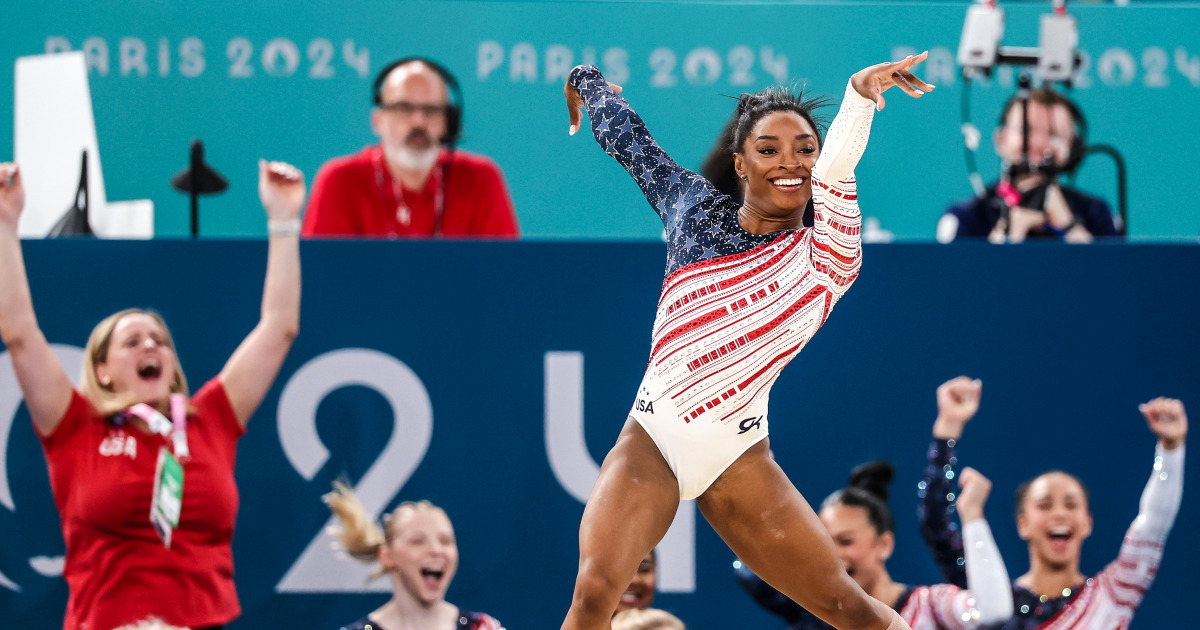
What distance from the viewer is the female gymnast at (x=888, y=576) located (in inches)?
175

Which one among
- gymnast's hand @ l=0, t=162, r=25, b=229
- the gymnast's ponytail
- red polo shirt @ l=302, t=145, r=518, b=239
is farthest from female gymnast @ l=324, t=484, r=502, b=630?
gymnast's hand @ l=0, t=162, r=25, b=229

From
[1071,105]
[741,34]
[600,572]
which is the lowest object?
[600,572]

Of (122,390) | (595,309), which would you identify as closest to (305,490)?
(122,390)

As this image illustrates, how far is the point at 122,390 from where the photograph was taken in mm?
4379

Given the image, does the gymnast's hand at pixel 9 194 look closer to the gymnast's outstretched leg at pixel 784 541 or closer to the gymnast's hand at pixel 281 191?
the gymnast's hand at pixel 281 191

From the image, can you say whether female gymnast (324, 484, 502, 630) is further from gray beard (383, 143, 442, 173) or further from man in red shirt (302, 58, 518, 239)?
gray beard (383, 143, 442, 173)

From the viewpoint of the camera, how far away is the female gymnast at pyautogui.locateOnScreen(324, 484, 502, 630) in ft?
14.5

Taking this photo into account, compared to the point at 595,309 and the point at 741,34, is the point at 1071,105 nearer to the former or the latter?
the point at 741,34

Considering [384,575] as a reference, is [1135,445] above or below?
above

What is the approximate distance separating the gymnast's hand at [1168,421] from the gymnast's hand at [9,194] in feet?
12.5

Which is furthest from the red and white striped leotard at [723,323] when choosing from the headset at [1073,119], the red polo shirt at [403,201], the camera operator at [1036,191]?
the headset at [1073,119]

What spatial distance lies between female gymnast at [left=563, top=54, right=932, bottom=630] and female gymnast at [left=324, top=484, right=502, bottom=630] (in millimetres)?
1542

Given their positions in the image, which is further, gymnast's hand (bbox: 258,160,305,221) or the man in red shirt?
the man in red shirt

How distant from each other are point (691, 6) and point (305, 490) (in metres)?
2.86
